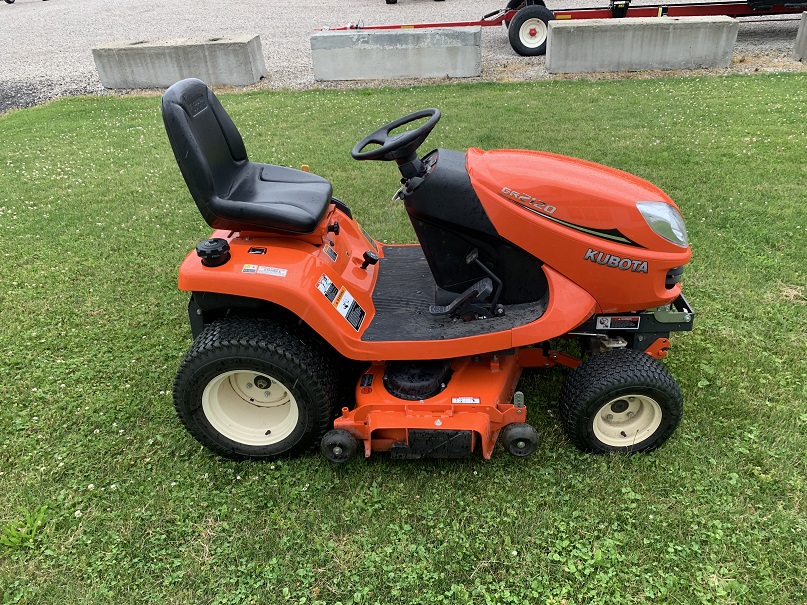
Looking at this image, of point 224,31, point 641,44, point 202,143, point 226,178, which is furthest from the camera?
point 224,31

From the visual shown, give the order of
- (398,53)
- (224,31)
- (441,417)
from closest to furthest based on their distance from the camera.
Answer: (441,417)
(398,53)
(224,31)

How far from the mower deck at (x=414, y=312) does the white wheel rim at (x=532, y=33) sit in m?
8.34

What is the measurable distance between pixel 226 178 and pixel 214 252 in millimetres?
565

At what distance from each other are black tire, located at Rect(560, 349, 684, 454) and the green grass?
11 centimetres

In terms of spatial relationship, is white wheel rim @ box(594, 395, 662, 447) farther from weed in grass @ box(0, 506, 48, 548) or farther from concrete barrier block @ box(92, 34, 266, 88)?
concrete barrier block @ box(92, 34, 266, 88)

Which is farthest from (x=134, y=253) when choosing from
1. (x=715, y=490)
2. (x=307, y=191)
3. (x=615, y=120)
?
(x=615, y=120)

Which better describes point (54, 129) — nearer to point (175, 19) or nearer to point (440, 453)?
point (440, 453)

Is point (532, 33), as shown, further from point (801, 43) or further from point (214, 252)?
point (214, 252)

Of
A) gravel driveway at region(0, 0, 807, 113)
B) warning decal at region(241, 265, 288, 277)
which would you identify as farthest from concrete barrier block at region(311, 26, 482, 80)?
warning decal at region(241, 265, 288, 277)

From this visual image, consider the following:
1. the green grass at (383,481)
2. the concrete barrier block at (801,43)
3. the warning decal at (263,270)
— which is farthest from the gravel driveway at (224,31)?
the warning decal at (263,270)

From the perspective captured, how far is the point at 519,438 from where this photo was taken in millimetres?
2547

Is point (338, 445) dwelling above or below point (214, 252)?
below

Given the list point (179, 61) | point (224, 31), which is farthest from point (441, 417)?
point (224, 31)

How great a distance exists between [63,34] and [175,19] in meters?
2.86
